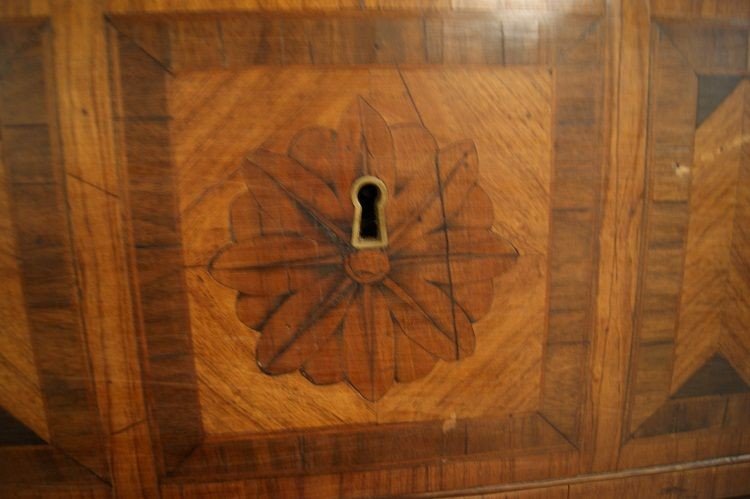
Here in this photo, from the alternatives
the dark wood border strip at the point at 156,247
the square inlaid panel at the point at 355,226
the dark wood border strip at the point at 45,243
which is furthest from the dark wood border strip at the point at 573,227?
the dark wood border strip at the point at 45,243

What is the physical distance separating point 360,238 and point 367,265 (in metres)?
0.03

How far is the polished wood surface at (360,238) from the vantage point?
458mm

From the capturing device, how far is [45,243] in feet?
1.53

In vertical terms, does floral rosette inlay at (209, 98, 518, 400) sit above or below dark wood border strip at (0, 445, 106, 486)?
above

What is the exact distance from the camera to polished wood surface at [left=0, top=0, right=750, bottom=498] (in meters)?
0.46

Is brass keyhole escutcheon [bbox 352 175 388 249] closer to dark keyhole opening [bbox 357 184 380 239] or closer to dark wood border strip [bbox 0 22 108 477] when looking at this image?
dark keyhole opening [bbox 357 184 380 239]

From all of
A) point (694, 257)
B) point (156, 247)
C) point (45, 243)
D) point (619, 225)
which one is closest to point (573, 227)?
point (619, 225)

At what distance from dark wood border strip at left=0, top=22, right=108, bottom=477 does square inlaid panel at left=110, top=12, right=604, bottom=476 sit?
0.08 m

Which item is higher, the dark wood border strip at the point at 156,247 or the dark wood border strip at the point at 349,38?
the dark wood border strip at the point at 349,38

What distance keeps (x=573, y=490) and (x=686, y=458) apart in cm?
17

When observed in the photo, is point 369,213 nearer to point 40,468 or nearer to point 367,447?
point 367,447

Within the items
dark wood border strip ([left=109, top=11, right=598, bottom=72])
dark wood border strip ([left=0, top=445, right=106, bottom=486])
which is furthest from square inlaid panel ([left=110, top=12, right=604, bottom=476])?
dark wood border strip ([left=0, top=445, right=106, bottom=486])

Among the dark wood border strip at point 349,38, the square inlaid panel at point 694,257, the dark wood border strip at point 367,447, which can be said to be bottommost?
the dark wood border strip at point 367,447

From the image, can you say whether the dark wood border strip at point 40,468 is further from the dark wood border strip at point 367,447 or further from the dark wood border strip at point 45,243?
the dark wood border strip at point 367,447
